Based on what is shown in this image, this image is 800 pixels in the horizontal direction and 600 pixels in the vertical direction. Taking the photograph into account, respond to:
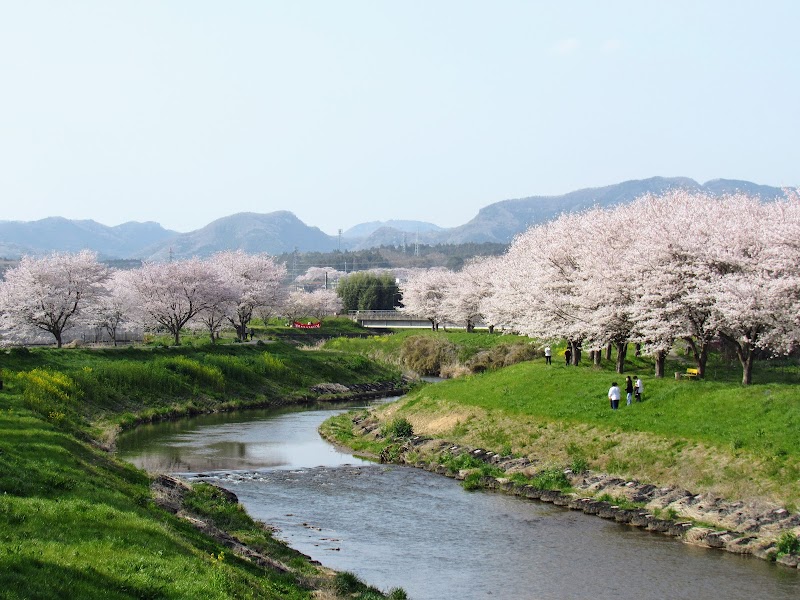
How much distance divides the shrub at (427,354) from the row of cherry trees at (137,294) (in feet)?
54.4

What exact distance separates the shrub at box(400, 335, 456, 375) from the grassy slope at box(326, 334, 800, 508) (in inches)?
1520

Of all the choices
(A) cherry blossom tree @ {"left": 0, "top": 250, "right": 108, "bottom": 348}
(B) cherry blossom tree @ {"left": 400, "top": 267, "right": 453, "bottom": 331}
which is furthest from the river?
(B) cherry blossom tree @ {"left": 400, "top": 267, "right": 453, "bottom": 331}

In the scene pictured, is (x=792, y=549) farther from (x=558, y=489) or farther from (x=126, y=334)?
(x=126, y=334)

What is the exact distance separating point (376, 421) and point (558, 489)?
831 inches

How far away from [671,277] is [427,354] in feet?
172

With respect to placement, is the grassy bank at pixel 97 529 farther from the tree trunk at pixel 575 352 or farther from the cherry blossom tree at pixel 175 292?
the tree trunk at pixel 575 352

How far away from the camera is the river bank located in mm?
26312

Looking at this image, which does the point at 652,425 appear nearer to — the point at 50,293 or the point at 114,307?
the point at 50,293

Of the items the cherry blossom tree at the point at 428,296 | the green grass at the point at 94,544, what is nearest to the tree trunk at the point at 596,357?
the green grass at the point at 94,544

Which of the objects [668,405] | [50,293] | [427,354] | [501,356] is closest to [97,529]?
[668,405]

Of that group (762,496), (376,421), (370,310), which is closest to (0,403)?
(376,421)

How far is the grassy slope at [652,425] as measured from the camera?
3055 centimetres

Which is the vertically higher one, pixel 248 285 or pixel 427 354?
pixel 248 285

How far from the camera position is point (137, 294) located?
85.0 metres
